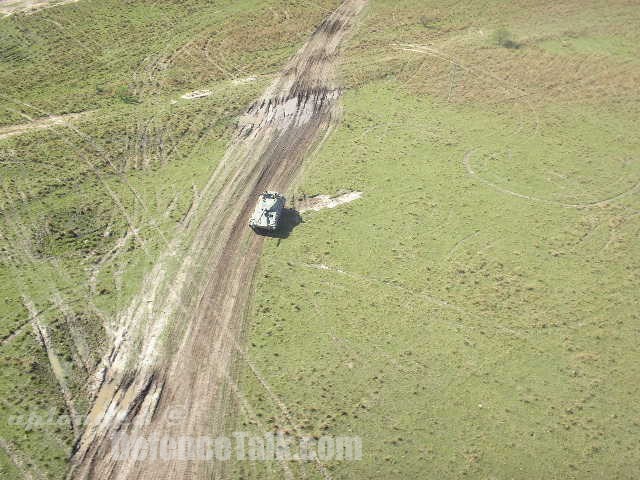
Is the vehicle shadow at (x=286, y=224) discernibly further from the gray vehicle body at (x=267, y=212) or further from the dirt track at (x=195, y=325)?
the dirt track at (x=195, y=325)

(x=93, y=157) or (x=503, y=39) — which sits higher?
(x=93, y=157)

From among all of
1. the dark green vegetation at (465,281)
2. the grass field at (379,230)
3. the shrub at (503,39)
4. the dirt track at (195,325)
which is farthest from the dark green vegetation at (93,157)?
the shrub at (503,39)

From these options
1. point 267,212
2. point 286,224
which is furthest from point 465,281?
point 267,212

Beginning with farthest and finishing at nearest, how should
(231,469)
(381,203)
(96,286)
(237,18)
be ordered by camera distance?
(237,18) < (381,203) < (96,286) < (231,469)

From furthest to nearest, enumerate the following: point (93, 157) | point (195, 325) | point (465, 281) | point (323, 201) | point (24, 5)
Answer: point (24, 5) → point (93, 157) → point (323, 201) → point (465, 281) → point (195, 325)

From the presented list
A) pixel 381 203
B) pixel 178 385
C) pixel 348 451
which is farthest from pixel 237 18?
pixel 348 451

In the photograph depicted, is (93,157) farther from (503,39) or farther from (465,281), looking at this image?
(503,39)

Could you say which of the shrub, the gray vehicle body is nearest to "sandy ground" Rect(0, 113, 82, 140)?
the gray vehicle body

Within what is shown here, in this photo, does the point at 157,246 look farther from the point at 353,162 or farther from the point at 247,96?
the point at 247,96
